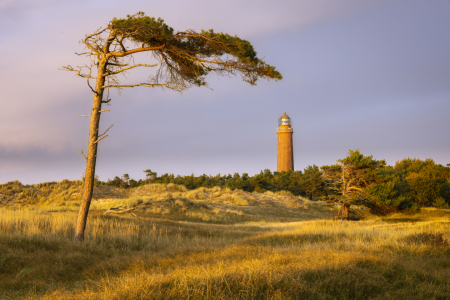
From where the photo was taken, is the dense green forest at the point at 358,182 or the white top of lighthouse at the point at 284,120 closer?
the dense green forest at the point at 358,182

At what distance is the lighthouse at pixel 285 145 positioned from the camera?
56.2 metres

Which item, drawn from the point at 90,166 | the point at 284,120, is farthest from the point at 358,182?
the point at 284,120

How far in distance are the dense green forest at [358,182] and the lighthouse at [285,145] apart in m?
5.07

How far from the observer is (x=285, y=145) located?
2211 inches

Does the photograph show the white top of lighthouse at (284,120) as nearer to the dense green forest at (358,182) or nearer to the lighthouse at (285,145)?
the lighthouse at (285,145)

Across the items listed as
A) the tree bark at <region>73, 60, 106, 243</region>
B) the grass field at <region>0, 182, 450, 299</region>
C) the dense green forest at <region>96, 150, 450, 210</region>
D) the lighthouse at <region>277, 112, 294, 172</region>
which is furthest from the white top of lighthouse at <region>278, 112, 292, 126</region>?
the tree bark at <region>73, 60, 106, 243</region>

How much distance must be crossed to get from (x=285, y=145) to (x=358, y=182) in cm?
3134

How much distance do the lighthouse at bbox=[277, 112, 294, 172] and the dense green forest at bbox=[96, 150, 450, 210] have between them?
507cm

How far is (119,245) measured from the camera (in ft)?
31.2

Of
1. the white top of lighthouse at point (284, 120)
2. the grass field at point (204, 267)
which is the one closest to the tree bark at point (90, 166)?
the grass field at point (204, 267)

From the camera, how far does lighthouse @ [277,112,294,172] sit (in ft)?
184

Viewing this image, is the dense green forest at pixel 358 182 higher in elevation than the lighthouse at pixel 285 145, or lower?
lower

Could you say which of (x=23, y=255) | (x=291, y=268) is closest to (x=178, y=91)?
(x=23, y=255)

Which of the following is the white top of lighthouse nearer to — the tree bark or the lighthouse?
the lighthouse
